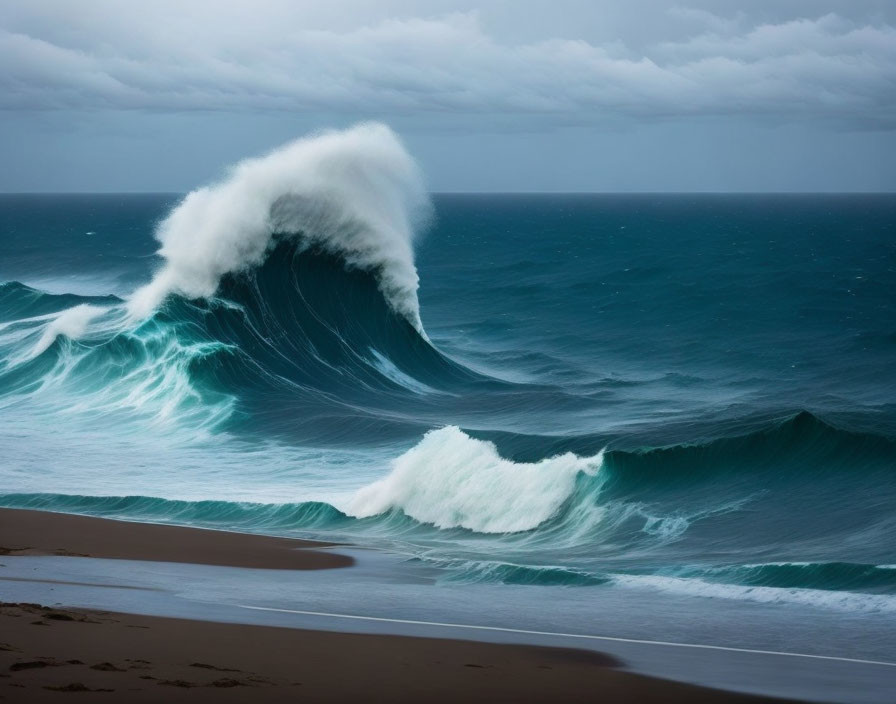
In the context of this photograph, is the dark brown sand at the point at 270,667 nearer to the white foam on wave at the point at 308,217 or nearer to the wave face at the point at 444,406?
the wave face at the point at 444,406

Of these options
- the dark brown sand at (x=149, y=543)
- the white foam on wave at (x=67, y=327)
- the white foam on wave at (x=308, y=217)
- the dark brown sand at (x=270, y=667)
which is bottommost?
the dark brown sand at (x=149, y=543)

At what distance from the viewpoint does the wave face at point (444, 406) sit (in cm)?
1236

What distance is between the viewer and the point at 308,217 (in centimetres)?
2542

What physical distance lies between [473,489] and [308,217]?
42.0 ft

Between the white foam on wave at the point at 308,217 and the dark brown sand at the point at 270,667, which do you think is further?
the white foam on wave at the point at 308,217

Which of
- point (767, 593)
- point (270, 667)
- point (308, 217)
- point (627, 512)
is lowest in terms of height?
point (270, 667)

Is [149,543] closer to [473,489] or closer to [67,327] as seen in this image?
[473,489]

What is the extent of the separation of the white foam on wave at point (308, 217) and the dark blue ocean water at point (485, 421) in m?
0.11

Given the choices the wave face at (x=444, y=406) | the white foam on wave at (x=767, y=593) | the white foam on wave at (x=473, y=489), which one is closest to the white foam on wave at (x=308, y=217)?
the wave face at (x=444, y=406)

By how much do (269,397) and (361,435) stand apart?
2988mm

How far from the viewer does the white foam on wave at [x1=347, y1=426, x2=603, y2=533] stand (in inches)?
520

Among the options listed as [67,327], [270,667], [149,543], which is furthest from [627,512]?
[67,327]

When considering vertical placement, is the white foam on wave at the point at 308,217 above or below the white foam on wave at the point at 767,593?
above

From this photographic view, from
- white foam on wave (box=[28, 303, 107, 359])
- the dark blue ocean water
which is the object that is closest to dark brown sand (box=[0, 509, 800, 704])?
the dark blue ocean water
